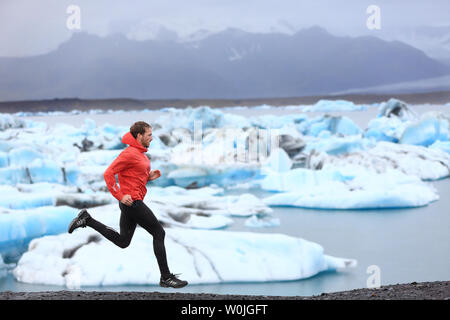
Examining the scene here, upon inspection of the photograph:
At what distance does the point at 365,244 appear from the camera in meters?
4.95

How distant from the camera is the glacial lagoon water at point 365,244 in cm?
445

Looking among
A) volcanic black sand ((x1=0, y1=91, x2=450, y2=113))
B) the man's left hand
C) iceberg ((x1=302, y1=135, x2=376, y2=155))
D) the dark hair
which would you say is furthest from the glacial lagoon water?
the dark hair

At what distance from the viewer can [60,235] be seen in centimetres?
486

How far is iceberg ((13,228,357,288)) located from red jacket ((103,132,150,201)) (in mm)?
1955

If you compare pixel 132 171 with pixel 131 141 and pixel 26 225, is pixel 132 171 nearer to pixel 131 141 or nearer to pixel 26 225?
Answer: pixel 131 141

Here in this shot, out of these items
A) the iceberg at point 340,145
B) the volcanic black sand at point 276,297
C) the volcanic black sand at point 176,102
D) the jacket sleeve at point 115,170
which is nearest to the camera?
the jacket sleeve at point 115,170

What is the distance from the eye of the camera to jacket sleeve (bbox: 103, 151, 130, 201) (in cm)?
249

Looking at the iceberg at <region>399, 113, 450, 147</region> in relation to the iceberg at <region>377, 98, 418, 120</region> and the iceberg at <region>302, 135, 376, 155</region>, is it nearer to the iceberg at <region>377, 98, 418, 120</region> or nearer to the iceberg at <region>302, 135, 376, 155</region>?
the iceberg at <region>377, 98, 418, 120</region>

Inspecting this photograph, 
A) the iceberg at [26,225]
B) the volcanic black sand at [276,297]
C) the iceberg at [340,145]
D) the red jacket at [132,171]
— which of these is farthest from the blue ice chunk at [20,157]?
the red jacket at [132,171]

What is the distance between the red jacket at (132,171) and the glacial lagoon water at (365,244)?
195 centimetres

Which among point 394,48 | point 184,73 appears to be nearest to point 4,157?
point 184,73

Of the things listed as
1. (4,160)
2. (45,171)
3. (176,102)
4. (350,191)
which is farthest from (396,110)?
(4,160)

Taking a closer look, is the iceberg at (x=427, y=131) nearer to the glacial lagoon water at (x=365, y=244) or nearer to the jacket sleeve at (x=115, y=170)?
the glacial lagoon water at (x=365, y=244)

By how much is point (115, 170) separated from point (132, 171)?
9cm
